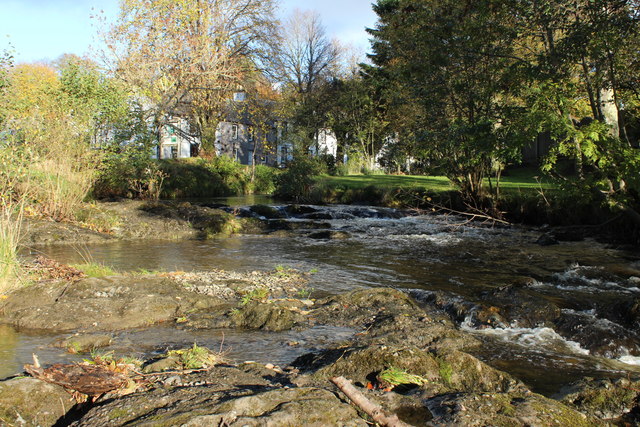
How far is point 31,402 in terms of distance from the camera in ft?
10.9

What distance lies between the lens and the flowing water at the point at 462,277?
558cm

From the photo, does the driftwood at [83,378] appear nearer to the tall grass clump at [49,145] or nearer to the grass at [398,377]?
the grass at [398,377]

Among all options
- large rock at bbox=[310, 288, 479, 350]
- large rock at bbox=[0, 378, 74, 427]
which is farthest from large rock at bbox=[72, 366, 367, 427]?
large rock at bbox=[310, 288, 479, 350]

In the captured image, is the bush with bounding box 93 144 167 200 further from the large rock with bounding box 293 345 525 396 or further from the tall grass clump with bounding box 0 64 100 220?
the large rock with bounding box 293 345 525 396

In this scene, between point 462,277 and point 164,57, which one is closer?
point 462,277

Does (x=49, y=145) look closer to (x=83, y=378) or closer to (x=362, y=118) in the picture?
(x=83, y=378)

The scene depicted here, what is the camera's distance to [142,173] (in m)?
22.3

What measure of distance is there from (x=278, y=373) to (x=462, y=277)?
6440mm

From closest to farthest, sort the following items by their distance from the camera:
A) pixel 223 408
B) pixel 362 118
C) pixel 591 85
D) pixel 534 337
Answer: pixel 223 408 < pixel 534 337 < pixel 591 85 < pixel 362 118

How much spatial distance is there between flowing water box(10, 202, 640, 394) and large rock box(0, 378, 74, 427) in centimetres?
171

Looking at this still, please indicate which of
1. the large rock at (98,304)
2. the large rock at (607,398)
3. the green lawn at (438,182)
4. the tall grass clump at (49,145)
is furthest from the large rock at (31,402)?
the green lawn at (438,182)

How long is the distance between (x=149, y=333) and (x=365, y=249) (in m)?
8.31


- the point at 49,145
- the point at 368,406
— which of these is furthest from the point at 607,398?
the point at 49,145

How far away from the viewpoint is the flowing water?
220 inches
